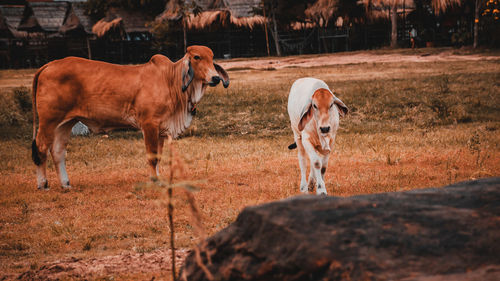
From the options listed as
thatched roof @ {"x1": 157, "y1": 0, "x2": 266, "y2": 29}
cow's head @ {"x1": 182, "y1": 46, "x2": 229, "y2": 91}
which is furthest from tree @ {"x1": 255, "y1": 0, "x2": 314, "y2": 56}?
cow's head @ {"x1": 182, "y1": 46, "x2": 229, "y2": 91}

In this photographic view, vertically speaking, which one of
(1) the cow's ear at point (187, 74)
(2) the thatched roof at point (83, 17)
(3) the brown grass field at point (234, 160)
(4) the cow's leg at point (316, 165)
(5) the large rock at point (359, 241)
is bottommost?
(3) the brown grass field at point (234, 160)

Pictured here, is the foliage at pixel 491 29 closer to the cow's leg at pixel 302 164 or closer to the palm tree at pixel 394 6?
the palm tree at pixel 394 6

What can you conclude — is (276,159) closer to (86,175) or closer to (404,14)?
(86,175)

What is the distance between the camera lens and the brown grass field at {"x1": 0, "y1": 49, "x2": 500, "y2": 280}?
5.43 metres

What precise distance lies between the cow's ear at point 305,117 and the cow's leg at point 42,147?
3.47m

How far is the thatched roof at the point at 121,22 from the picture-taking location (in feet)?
104

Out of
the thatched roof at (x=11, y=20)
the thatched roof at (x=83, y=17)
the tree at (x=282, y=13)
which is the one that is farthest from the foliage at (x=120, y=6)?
the tree at (x=282, y=13)

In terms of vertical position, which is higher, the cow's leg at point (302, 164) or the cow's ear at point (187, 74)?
the cow's ear at point (187, 74)

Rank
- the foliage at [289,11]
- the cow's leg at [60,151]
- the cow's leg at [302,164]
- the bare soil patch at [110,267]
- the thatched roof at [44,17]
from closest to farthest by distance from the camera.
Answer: the bare soil patch at [110,267], the cow's leg at [302,164], the cow's leg at [60,151], the foliage at [289,11], the thatched roof at [44,17]

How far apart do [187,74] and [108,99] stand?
1.13m

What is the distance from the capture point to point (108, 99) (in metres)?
7.38

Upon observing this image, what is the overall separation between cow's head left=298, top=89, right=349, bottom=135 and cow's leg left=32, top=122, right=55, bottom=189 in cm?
352

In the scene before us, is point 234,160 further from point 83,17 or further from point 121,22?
point 83,17

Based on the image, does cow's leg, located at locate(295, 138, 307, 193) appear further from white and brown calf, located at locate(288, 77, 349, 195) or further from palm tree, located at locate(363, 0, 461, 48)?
palm tree, located at locate(363, 0, 461, 48)
